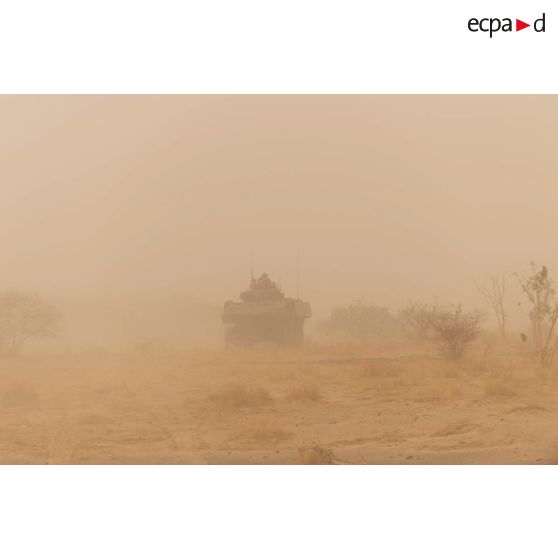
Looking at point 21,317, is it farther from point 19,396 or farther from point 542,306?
point 542,306

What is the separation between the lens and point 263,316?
20.6 metres

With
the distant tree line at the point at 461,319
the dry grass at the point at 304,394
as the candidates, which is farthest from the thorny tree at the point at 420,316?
the dry grass at the point at 304,394

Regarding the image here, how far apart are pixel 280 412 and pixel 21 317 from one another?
11427 mm

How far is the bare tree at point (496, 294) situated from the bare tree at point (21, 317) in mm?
12886

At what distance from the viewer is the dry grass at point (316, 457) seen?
770 centimetres

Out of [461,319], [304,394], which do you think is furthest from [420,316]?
[304,394]

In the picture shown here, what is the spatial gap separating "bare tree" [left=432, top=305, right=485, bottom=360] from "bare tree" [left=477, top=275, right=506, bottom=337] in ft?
5.55

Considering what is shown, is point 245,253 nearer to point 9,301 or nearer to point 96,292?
point 96,292

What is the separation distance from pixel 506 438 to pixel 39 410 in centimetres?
750

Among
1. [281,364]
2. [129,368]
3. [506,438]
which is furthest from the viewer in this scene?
[281,364]

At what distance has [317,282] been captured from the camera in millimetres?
18609

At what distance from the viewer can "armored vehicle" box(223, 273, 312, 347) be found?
65.8 ft

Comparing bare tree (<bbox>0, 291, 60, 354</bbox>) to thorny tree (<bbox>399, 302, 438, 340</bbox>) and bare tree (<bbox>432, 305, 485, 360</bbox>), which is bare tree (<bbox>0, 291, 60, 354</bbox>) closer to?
thorny tree (<bbox>399, 302, 438, 340</bbox>)

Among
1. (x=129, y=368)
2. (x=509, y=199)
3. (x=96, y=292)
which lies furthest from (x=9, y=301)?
(x=509, y=199)
